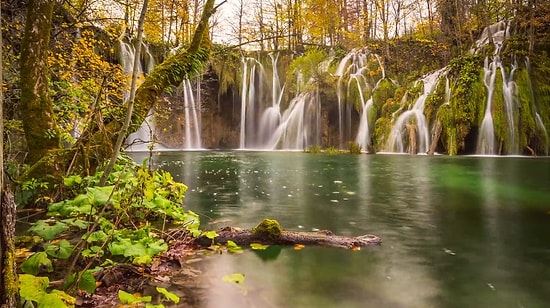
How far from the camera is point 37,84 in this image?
13.9ft

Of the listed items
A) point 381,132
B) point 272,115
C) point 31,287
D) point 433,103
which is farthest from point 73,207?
point 272,115

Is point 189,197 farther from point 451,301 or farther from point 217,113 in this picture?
point 217,113

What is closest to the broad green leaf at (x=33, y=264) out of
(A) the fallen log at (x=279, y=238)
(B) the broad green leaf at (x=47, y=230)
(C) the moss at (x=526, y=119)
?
(B) the broad green leaf at (x=47, y=230)

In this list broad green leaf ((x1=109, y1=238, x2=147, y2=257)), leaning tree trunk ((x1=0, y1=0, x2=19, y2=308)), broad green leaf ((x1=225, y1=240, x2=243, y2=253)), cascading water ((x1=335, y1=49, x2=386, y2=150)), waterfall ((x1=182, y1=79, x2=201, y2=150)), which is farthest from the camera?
waterfall ((x1=182, y1=79, x2=201, y2=150))

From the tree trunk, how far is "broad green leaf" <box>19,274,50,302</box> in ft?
9.68

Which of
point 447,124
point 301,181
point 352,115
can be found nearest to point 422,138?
point 447,124

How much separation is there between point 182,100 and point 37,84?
2007 centimetres

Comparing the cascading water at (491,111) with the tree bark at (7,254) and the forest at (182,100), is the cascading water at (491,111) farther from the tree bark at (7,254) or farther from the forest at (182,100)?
the tree bark at (7,254)

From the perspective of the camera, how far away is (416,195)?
7.65 metres

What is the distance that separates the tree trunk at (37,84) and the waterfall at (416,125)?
17.4 m

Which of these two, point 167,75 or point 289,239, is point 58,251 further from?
point 167,75

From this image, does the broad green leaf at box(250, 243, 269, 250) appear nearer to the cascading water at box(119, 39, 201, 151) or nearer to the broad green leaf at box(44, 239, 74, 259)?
the broad green leaf at box(44, 239, 74, 259)

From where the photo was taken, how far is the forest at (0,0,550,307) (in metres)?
2.94

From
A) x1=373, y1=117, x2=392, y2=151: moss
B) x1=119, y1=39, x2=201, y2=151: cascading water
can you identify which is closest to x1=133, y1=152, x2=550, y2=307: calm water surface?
x1=373, y1=117, x2=392, y2=151: moss
